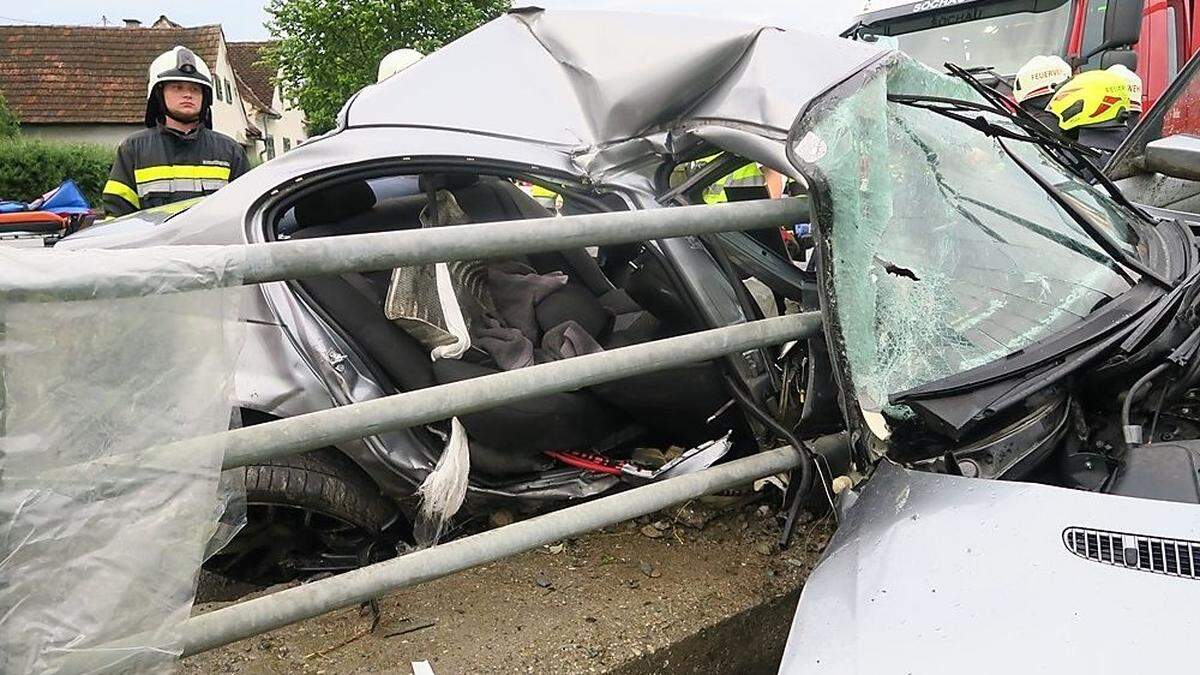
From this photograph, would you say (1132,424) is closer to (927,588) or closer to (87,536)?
(927,588)

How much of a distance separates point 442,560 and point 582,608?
62cm

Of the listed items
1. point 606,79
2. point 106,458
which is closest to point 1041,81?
point 606,79

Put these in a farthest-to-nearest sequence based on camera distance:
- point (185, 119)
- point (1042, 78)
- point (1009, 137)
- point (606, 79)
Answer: point (1042, 78) → point (185, 119) → point (606, 79) → point (1009, 137)

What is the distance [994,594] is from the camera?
135 centimetres

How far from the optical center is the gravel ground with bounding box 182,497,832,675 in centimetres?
203

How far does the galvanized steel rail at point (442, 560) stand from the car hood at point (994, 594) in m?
0.47

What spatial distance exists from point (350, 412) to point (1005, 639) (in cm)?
112

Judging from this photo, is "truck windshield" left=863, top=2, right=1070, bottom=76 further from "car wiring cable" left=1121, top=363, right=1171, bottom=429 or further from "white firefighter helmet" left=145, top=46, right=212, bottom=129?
"car wiring cable" left=1121, top=363, right=1171, bottom=429

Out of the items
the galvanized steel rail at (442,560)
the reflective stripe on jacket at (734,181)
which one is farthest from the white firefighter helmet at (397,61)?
the galvanized steel rail at (442,560)

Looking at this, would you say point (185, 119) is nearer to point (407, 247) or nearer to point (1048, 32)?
point (407, 247)

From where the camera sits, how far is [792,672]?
4.47 ft

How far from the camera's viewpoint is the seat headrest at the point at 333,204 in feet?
9.15

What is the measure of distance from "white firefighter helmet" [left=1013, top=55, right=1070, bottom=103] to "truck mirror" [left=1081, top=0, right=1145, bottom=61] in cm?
38

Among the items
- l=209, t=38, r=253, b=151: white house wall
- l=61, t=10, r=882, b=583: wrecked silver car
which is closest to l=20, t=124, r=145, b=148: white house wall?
l=209, t=38, r=253, b=151: white house wall
